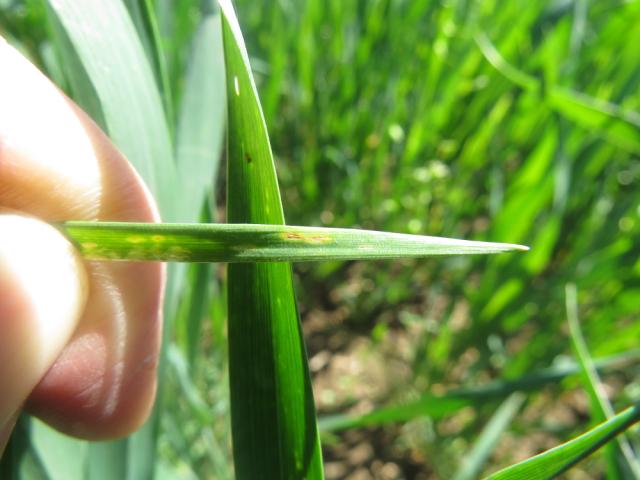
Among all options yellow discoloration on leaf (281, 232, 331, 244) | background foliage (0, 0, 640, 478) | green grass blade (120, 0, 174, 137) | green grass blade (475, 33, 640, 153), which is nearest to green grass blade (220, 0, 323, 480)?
yellow discoloration on leaf (281, 232, 331, 244)

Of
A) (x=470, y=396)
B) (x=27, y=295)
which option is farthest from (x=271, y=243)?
(x=470, y=396)

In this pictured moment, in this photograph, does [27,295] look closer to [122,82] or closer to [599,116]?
[122,82]

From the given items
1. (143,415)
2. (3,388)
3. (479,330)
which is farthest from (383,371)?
(3,388)

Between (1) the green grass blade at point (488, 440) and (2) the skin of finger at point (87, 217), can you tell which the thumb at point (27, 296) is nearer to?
(2) the skin of finger at point (87, 217)

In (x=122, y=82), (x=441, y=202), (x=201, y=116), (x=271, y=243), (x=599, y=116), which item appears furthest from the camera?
(x=441, y=202)

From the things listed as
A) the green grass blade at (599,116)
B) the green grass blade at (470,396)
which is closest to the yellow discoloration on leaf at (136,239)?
the green grass blade at (470,396)

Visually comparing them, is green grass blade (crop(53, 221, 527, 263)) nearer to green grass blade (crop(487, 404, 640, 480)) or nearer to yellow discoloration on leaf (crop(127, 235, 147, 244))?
yellow discoloration on leaf (crop(127, 235, 147, 244))
